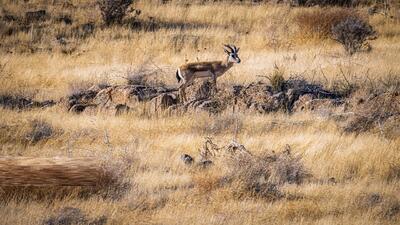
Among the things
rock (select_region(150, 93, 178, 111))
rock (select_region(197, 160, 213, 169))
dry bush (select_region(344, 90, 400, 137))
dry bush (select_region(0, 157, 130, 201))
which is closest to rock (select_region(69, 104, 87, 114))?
rock (select_region(150, 93, 178, 111))

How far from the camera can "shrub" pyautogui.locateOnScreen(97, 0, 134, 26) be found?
840 inches

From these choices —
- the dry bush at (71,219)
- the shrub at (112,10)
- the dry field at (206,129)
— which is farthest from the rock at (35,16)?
the dry bush at (71,219)

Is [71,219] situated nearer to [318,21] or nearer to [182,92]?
[182,92]

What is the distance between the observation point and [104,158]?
27.8ft

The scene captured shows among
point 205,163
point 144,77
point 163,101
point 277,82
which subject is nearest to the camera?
point 205,163

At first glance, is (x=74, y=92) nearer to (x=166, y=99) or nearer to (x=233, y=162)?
(x=166, y=99)

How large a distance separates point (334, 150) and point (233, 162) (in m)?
1.79

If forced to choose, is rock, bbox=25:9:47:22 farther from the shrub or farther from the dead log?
the dead log

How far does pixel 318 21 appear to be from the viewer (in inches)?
805

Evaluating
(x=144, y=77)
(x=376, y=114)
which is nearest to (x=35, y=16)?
(x=144, y=77)

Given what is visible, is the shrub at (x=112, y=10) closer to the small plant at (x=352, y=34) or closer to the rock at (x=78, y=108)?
the small plant at (x=352, y=34)

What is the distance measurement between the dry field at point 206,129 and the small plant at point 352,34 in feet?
1.19

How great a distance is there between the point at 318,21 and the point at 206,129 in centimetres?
998

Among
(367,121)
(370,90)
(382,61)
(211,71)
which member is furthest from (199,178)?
(382,61)
